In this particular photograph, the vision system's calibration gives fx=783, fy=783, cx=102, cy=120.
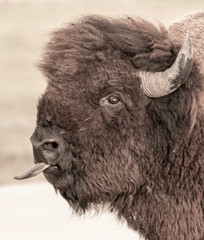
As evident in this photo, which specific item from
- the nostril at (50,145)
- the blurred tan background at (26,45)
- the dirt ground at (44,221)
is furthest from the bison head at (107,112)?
the blurred tan background at (26,45)

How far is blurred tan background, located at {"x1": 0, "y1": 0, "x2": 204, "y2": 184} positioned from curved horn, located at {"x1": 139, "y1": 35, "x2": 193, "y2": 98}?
3527 mm

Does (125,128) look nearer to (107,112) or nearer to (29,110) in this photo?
(107,112)

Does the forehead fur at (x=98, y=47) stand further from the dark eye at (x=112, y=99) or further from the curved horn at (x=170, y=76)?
the dark eye at (x=112, y=99)

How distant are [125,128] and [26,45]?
750 inches

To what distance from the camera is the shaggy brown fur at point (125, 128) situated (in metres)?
5.25

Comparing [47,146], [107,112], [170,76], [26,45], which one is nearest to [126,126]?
[107,112]

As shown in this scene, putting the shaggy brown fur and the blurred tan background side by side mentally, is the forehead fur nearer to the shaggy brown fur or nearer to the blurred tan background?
the shaggy brown fur

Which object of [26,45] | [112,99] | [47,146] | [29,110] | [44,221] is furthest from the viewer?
[26,45]

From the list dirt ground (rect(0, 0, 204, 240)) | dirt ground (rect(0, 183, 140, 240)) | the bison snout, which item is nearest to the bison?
the bison snout

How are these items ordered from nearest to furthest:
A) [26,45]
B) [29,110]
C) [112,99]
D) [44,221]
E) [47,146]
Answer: [47,146] < [112,99] < [44,221] < [29,110] < [26,45]

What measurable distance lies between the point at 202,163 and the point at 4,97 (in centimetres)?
1268

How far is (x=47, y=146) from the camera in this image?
5.17 metres

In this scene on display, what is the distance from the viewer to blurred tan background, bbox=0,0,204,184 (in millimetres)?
14183

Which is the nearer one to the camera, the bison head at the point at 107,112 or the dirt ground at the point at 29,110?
the bison head at the point at 107,112
